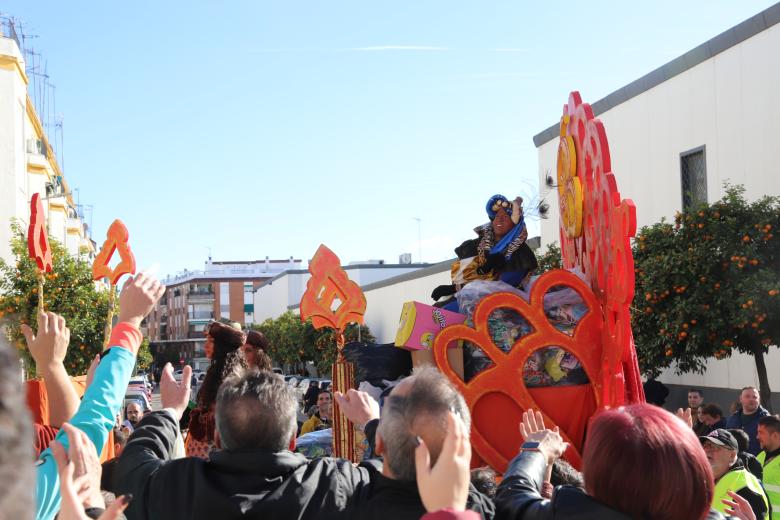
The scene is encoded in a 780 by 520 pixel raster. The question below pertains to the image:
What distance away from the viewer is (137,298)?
2740 millimetres

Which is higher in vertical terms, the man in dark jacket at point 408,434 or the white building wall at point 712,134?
the white building wall at point 712,134

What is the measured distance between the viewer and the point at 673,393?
20422 millimetres

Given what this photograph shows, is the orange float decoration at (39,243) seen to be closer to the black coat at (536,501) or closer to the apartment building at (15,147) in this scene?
the black coat at (536,501)

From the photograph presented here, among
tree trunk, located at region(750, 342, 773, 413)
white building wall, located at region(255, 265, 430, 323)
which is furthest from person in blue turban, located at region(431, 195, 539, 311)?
white building wall, located at region(255, 265, 430, 323)

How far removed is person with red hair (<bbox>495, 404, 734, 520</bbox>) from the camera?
7.13ft

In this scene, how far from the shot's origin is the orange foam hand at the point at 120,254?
20.4 feet

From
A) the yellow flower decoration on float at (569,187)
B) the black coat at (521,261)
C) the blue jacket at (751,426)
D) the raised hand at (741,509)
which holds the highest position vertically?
the yellow flower decoration on float at (569,187)

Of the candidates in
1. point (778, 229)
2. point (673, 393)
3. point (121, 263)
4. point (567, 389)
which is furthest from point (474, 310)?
point (673, 393)

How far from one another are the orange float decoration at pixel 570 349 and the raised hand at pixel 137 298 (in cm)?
415

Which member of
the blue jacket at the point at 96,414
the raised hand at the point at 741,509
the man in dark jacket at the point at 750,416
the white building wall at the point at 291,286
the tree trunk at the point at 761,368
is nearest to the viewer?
the blue jacket at the point at 96,414

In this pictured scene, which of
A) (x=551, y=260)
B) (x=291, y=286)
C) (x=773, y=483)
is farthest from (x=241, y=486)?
(x=291, y=286)

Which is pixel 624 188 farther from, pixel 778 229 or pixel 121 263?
pixel 121 263

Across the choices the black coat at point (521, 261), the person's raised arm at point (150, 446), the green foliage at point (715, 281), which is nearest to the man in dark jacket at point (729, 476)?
the black coat at point (521, 261)

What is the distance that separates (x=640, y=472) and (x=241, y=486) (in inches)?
46.8
